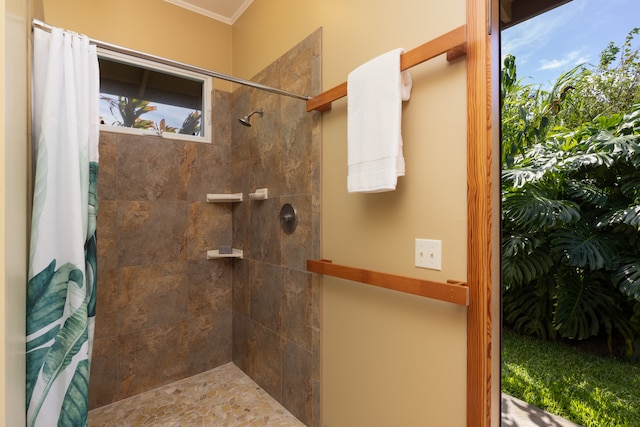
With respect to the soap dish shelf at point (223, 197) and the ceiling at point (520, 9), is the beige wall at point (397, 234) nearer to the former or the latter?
the ceiling at point (520, 9)

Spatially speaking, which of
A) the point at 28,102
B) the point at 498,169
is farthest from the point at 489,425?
the point at 28,102

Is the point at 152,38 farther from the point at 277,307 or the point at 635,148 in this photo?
the point at 635,148

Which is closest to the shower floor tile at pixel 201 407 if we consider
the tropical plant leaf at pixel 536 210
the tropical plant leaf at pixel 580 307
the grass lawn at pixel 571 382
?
the grass lawn at pixel 571 382

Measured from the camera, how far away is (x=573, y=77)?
3.99 feet

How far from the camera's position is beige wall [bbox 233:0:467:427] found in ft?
3.77

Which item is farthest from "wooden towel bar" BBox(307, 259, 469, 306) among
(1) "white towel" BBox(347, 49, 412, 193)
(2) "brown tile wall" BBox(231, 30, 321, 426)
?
(1) "white towel" BBox(347, 49, 412, 193)

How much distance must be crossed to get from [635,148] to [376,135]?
879mm

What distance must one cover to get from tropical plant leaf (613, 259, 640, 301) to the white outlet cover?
2.15 feet

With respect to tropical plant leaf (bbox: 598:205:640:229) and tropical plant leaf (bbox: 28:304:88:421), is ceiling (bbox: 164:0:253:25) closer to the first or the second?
tropical plant leaf (bbox: 28:304:88:421)

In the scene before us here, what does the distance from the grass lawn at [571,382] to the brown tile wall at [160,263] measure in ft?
6.65

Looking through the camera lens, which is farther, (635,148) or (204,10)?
(204,10)

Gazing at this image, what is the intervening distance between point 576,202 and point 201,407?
7.78 ft

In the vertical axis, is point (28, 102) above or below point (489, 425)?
above

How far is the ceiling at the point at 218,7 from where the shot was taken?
8.03ft
